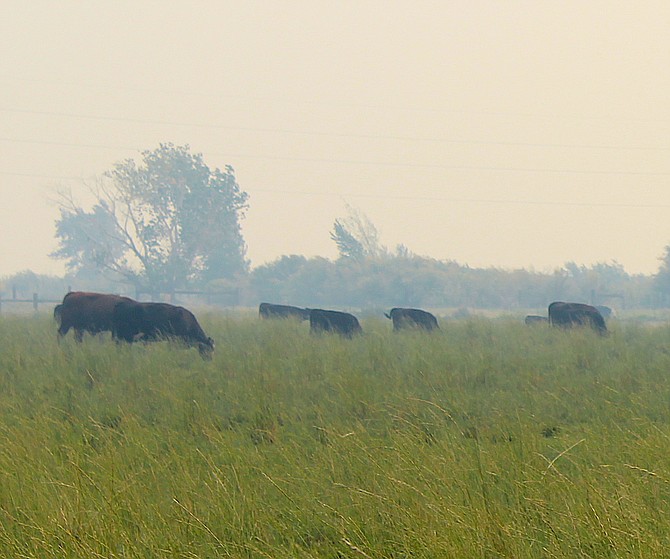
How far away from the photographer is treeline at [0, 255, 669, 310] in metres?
63.0

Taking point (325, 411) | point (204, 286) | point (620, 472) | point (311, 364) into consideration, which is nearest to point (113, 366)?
point (311, 364)

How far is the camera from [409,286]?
62.7 m

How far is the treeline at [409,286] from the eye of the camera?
6300 cm

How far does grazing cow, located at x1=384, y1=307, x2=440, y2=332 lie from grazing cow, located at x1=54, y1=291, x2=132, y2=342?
656 centimetres

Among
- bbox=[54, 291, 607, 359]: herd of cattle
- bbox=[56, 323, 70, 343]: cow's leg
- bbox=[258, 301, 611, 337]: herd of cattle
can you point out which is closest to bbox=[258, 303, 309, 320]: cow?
bbox=[258, 301, 611, 337]: herd of cattle

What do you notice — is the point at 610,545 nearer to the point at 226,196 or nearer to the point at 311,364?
the point at 311,364

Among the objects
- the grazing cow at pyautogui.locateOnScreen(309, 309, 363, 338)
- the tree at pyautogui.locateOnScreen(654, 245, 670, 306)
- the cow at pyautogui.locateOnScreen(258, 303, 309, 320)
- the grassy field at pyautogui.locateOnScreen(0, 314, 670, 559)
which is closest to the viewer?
the grassy field at pyautogui.locateOnScreen(0, 314, 670, 559)

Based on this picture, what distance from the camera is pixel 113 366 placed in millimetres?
11617

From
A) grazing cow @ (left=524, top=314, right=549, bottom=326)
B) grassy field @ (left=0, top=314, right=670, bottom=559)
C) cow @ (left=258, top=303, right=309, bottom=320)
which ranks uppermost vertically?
cow @ (left=258, top=303, right=309, bottom=320)

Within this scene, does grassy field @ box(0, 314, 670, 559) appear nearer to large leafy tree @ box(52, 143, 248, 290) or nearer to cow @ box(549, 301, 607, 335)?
cow @ box(549, 301, 607, 335)

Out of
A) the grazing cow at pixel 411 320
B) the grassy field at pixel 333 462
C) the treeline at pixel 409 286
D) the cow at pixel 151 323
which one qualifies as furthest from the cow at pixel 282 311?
the treeline at pixel 409 286

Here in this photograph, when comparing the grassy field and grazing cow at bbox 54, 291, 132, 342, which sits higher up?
grazing cow at bbox 54, 291, 132, 342

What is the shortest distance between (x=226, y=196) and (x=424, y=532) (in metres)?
62.3

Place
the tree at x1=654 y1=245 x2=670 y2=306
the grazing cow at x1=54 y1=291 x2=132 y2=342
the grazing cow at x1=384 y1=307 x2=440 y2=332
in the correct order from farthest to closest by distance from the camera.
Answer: the tree at x1=654 y1=245 x2=670 y2=306 < the grazing cow at x1=384 y1=307 x2=440 y2=332 < the grazing cow at x1=54 y1=291 x2=132 y2=342
